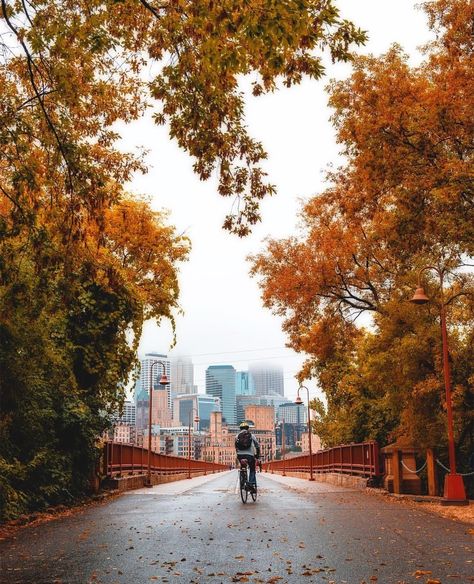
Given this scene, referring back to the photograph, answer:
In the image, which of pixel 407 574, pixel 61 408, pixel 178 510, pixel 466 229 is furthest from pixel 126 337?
pixel 407 574

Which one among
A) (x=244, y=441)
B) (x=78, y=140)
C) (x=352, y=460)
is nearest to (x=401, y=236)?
(x=244, y=441)

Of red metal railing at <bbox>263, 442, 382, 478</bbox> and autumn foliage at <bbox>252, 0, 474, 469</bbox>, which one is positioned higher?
autumn foliage at <bbox>252, 0, 474, 469</bbox>

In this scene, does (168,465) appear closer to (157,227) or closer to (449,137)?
(157,227)

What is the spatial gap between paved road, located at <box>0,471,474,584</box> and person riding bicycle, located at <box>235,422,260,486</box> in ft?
10.1

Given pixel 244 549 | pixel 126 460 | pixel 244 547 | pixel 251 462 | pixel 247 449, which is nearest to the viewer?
pixel 244 549

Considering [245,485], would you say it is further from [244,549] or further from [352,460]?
[352,460]

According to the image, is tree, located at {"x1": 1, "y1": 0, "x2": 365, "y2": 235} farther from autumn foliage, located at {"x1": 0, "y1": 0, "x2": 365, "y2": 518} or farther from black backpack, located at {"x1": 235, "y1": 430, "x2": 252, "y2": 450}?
black backpack, located at {"x1": 235, "y1": 430, "x2": 252, "y2": 450}

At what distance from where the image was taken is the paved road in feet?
21.4

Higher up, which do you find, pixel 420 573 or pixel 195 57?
pixel 195 57

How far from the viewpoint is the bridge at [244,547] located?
6546 mm

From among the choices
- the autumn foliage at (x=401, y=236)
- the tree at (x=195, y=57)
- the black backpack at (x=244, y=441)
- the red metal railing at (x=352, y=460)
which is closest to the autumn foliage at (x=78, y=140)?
the tree at (x=195, y=57)

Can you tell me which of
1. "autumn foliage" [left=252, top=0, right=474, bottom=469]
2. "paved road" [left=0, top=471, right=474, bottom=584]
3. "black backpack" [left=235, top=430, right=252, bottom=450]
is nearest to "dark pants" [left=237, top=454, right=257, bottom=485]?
"black backpack" [left=235, top=430, right=252, bottom=450]

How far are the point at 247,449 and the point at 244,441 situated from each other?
219mm

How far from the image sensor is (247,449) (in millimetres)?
16297
